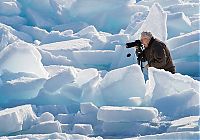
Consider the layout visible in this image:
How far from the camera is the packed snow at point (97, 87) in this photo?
4941mm

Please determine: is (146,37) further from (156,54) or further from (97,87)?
(97,87)

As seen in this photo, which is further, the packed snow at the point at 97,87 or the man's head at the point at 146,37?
the man's head at the point at 146,37

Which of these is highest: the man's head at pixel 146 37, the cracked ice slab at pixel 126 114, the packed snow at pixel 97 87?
the man's head at pixel 146 37

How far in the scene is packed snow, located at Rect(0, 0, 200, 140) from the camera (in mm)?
4941

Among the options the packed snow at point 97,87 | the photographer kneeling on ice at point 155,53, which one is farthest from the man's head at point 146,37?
the packed snow at point 97,87

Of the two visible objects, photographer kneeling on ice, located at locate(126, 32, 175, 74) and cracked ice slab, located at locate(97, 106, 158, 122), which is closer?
cracked ice slab, located at locate(97, 106, 158, 122)

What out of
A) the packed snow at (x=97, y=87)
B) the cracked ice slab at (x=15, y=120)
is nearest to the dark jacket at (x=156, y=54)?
→ the packed snow at (x=97, y=87)

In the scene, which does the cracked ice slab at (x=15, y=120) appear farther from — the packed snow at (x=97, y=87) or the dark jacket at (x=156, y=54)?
the dark jacket at (x=156, y=54)

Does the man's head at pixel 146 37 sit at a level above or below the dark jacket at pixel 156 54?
above

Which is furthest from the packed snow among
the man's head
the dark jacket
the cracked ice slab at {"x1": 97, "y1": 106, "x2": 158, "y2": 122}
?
the man's head

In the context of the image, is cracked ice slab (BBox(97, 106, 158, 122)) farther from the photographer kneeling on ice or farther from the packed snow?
the photographer kneeling on ice

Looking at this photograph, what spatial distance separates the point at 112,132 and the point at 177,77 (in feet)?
3.18

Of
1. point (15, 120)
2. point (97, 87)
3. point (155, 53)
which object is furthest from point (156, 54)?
point (15, 120)

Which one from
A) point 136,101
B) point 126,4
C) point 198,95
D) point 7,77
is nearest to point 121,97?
point 136,101
